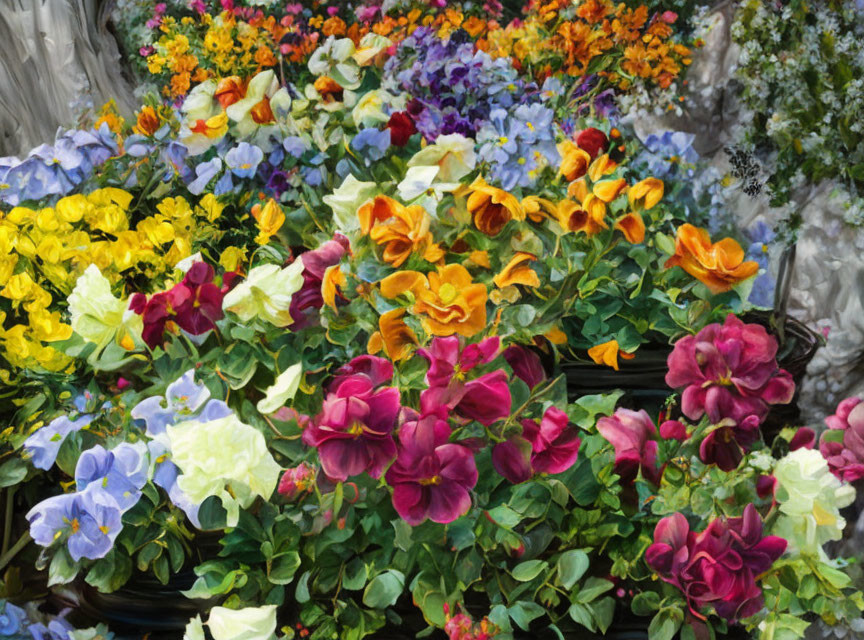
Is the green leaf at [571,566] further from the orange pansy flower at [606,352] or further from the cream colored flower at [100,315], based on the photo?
the cream colored flower at [100,315]

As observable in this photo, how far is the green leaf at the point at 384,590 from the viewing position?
43.4 inches

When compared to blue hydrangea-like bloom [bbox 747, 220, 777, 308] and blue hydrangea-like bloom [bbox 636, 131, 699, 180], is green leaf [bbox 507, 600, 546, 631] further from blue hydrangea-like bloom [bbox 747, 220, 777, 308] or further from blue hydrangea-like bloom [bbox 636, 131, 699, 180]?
blue hydrangea-like bloom [bbox 636, 131, 699, 180]

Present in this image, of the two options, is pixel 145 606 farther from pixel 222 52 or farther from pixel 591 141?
pixel 222 52

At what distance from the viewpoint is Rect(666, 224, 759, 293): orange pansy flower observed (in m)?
1.29

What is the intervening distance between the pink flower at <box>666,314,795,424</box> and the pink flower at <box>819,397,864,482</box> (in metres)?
0.21

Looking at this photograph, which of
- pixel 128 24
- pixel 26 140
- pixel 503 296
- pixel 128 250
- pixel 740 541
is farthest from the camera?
pixel 128 24

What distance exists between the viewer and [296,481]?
1.08 meters

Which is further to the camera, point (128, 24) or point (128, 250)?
point (128, 24)

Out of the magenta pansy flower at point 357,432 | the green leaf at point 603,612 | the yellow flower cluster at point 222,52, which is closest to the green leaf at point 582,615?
the green leaf at point 603,612

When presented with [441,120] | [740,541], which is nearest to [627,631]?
[740,541]

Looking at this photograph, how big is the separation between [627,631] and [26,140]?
369 cm

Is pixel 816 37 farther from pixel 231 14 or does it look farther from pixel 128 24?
pixel 128 24

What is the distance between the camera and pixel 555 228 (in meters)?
1.44

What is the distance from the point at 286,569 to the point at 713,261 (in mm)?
780
